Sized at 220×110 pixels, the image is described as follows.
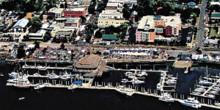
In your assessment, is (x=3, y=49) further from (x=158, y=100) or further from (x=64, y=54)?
(x=158, y=100)

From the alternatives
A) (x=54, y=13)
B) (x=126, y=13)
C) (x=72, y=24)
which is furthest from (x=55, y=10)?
(x=126, y=13)

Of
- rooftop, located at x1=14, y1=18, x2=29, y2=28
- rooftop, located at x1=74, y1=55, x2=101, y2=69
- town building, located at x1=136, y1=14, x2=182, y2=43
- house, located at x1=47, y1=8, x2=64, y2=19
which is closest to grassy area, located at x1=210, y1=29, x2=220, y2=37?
town building, located at x1=136, y1=14, x2=182, y2=43

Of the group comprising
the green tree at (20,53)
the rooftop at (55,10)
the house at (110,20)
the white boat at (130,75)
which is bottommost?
the white boat at (130,75)

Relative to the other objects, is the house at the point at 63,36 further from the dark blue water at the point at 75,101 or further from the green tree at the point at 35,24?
the dark blue water at the point at 75,101

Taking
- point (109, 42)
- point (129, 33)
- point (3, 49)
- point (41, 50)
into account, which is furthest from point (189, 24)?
point (3, 49)

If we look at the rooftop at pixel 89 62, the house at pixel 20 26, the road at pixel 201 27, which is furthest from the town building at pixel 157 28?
the house at pixel 20 26

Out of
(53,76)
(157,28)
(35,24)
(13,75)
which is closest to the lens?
(53,76)

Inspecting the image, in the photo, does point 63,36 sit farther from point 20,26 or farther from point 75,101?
point 75,101
